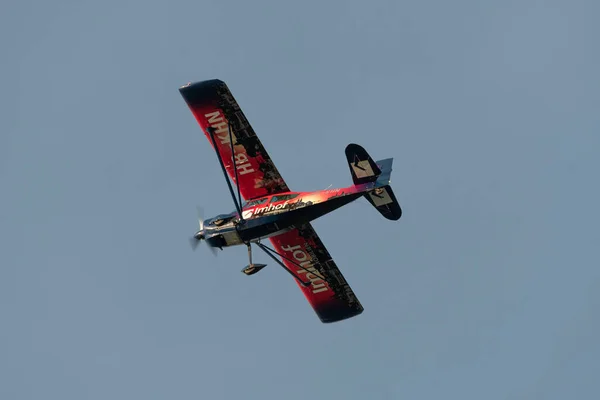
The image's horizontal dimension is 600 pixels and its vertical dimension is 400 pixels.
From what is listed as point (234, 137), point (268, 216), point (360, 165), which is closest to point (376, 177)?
point (360, 165)

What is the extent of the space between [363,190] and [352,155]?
1.50 meters

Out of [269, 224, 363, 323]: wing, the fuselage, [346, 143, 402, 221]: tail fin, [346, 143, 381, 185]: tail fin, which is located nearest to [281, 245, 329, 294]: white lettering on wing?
[269, 224, 363, 323]: wing

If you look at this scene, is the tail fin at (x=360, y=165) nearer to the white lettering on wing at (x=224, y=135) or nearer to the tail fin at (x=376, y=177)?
the tail fin at (x=376, y=177)

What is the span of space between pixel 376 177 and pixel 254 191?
580 cm

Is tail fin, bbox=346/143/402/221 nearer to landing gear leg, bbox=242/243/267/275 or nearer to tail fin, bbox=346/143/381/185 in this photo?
tail fin, bbox=346/143/381/185

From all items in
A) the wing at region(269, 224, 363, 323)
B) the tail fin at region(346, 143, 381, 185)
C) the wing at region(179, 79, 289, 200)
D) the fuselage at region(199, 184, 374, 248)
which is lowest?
the wing at region(269, 224, 363, 323)

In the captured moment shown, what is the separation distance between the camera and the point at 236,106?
4653 cm

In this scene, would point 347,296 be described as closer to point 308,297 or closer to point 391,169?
point 308,297

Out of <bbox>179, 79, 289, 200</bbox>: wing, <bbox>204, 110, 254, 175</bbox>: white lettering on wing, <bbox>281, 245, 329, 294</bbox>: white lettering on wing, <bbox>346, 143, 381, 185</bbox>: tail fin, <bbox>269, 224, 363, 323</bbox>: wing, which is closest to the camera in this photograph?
<bbox>346, 143, 381, 185</bbox>: tail fin

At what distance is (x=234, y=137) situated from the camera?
47.2 m

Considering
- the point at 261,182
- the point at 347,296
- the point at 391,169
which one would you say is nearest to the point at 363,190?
the point at 391,169

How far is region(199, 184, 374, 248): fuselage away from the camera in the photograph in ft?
152

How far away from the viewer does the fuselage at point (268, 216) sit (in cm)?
4622

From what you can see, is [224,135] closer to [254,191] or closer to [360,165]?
[254,191]
